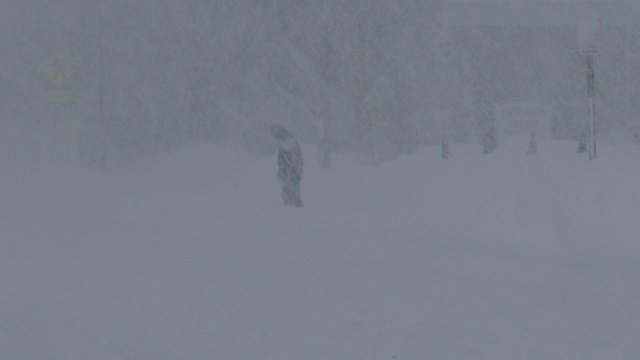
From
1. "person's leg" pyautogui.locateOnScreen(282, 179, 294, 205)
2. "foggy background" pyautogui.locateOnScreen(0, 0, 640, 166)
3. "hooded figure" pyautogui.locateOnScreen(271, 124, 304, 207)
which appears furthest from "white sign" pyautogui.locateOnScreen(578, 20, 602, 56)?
"foggy background" pyautogui.locateOnScreen(0, 0, 640, 166)

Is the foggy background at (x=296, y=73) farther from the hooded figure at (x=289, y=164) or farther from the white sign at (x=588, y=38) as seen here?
the hooded figure at (x=289, y=164)

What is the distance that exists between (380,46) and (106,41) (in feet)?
39.3

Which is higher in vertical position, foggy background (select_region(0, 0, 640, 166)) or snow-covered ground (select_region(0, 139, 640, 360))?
foggy background (select_region(0, 0, 640, 166))

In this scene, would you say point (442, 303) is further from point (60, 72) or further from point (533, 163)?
point (60, 72)

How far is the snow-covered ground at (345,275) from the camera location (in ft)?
20.8

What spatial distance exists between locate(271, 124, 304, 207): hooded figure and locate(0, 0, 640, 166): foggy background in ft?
31.6

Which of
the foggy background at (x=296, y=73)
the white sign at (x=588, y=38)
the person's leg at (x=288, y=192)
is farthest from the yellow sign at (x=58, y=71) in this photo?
the white sign at (x=588, y=38)

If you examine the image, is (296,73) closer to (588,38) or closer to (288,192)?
(288,192)

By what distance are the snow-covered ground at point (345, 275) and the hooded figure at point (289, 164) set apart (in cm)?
47

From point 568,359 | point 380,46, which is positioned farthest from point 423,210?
point 380,46

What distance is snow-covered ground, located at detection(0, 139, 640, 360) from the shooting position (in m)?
6.35

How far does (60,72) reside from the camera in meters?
28.2

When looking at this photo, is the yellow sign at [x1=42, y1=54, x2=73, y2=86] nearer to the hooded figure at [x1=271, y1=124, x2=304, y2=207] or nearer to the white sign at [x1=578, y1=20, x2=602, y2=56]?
the hooded figure at [x1=271, y1=124, x2=304, y2=207]

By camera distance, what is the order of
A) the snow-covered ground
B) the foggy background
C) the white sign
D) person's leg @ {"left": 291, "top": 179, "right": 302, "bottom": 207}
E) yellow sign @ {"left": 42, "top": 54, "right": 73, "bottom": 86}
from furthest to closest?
the foggy background < yellow sign @ {"left": 42, "top": 54, "right": 73, "bottom": 86} < person's leg @ {"left": 291, "top": 179, "right": 302, "bottom": 207} < the white sign < the snow-covered ground
